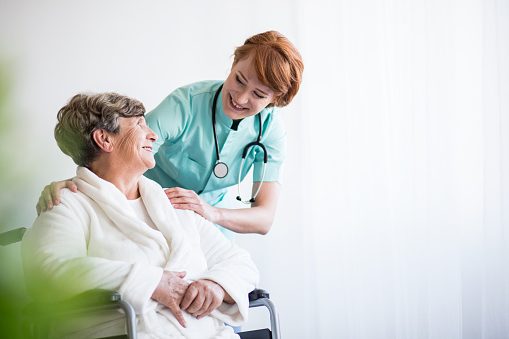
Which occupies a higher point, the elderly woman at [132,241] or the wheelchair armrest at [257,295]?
the elderly woman at [132,241]

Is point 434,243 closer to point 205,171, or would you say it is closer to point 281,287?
point 281,287

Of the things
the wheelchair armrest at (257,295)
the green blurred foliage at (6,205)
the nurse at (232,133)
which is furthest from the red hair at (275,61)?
the green blurred foliage at (6,205)

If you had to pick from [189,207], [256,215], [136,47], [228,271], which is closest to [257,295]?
[228,271]

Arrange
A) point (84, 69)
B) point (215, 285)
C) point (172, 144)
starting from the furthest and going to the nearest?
1. point (84, 69)
2. point (172, 144)
3. point (215, 285)

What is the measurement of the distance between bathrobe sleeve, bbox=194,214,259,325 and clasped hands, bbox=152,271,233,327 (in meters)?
0.03

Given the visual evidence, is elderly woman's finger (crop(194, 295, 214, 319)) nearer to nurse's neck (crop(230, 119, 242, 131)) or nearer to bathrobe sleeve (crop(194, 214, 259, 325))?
bathrobe sleeve (crop(194, 214, 259, 325))

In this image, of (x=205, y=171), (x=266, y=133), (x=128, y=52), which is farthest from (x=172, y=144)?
(x=128, y=52)

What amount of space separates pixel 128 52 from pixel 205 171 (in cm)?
77

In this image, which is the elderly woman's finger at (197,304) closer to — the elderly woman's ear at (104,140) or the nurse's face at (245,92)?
the elderly woman's ear at (104,140)

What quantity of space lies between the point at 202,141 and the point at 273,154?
10.1 inches

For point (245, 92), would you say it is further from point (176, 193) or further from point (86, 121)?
point (86, 121)

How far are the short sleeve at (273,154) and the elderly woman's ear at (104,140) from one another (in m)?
0.63

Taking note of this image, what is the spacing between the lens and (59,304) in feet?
1.21

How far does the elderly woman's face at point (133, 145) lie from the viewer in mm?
1703
